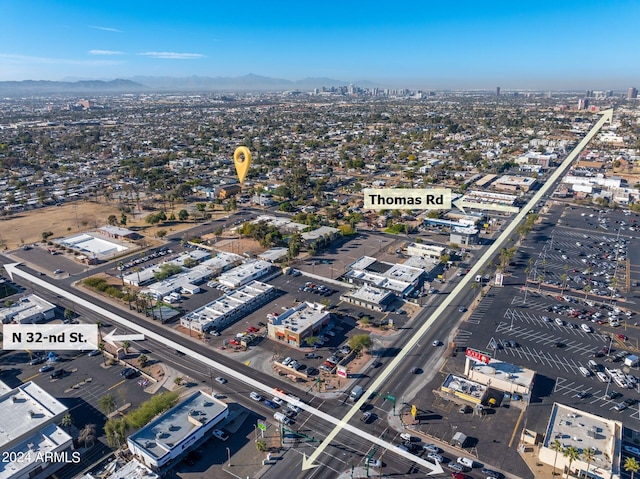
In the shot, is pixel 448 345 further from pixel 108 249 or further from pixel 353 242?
pixel 108 249

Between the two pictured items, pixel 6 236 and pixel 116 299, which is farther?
pixel 6 236

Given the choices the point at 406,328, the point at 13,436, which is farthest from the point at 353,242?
the point at 13,436

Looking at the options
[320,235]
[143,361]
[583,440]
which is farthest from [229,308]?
[583,440]

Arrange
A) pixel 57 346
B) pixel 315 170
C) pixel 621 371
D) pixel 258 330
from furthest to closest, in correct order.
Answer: pixel 315 170 < pixel 258 330 < pixel 57 346 < pixel 621 371

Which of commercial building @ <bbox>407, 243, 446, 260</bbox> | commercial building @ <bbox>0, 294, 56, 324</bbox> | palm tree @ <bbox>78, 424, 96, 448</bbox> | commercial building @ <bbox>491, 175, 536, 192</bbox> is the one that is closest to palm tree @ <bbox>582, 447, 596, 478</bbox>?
palm tree @ <bbox>78, 424, 96, 448</bbox>

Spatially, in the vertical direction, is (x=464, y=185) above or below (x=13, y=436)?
above

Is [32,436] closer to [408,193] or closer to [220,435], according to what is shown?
[220,435]

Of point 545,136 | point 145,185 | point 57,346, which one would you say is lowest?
point 57,346
